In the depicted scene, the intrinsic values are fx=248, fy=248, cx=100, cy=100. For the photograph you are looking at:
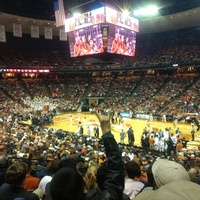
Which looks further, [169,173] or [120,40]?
[120,40]

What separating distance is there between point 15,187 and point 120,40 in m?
19.8

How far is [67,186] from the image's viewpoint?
1911mm

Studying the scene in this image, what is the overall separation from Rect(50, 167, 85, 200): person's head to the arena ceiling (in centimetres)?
2935

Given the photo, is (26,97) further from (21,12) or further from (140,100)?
(140,100)

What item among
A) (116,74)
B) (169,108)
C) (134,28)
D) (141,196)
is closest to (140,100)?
(169,108)

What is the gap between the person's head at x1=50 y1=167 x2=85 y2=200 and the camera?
1.89 m

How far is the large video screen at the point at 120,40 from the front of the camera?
68.1ft

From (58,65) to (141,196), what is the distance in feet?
153

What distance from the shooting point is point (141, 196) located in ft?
4.72

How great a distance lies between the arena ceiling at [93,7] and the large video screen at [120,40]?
8.14m

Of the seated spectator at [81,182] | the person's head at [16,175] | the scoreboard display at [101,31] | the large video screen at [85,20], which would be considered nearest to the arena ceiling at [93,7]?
the scoreboard display at [101,31]

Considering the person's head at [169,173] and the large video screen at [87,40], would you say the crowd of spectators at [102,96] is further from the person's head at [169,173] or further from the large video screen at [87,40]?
the large video screen at [87,40]

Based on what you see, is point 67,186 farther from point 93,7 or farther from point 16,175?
point 93,7

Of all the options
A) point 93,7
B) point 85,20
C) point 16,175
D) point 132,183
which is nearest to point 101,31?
point 85,20
